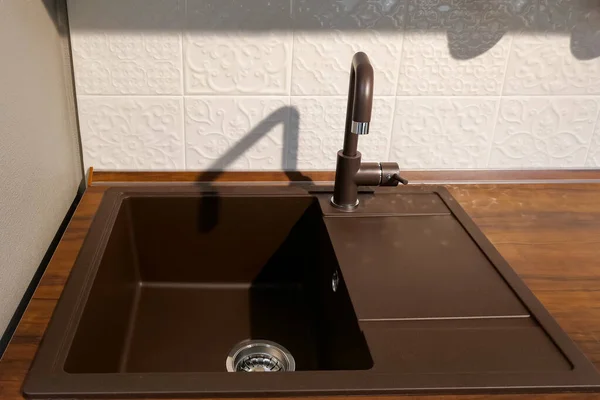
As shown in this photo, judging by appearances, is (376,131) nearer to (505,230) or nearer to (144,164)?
(505,230)

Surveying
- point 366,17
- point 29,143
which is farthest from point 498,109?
point 29,143

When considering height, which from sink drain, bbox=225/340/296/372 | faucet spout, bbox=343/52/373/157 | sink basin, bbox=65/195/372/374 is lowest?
sink drain, bbox=225/340/296/372

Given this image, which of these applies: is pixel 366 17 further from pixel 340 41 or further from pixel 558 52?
pixel 558 52

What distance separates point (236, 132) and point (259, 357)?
1.50 feet

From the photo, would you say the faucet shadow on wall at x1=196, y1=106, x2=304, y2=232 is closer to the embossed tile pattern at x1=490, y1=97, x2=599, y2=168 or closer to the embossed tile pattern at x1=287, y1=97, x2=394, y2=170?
the embossed tile pattern at x1=287, y1=97, x2=394, y2=170

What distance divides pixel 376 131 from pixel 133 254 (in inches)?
22.1

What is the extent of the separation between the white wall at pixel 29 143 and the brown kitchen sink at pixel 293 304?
0.08 metres

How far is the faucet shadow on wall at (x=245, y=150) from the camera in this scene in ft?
3.73

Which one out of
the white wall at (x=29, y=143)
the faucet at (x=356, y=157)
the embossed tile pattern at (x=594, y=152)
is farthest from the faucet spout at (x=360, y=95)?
the embossed tile pattern at (x=594, y=152)

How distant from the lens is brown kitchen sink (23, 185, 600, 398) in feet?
2.34

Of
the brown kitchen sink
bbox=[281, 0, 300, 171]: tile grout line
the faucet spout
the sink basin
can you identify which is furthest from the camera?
bbox=[281, 0, 300, 171]: tile grout line

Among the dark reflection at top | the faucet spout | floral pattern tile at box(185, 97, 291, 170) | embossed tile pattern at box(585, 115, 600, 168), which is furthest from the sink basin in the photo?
embossed tile pattern at box(585, 115, 600, 168)

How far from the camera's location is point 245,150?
1.20m

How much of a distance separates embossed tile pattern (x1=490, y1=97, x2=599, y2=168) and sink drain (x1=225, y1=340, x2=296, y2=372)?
0.63 metres
